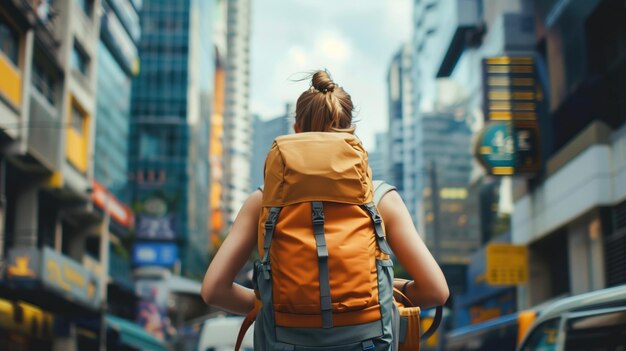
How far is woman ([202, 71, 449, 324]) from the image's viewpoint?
8.56 ft

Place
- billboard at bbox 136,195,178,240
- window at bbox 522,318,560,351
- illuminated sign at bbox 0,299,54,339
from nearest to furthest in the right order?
window at bbox 522,318,560,351
illuminated sign at bbox 0,299,54,339
billboard at bbox 136,195,178,240

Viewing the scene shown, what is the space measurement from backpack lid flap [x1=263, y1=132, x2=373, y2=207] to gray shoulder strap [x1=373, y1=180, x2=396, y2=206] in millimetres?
79

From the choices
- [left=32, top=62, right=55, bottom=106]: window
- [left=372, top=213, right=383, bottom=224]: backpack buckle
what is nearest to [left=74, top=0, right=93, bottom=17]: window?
[left=32, top=62, right=55, bottom=106]: window

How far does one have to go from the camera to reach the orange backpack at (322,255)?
7.74 feet

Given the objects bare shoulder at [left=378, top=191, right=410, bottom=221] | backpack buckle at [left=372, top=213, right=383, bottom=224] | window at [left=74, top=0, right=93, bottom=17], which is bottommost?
backpack buckle at [left=372, top=213, right=383, bottom=224]

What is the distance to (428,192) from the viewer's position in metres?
97.6

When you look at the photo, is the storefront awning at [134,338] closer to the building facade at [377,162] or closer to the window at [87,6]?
the window at [87,6]

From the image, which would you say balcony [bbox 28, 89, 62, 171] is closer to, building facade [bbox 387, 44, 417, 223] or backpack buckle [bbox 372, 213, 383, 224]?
backpack buckle [bbox 372, 213, 383, 224]

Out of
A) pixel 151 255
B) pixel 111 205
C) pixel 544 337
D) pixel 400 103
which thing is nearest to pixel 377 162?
pixel 544 337

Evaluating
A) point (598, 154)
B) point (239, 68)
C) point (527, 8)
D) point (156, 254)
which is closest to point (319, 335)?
point (598, 154)

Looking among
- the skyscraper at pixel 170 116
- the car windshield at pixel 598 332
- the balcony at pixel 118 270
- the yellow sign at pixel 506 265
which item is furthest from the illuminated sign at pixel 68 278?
the skyscraper at pixel 170 116

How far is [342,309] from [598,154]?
19.4 m

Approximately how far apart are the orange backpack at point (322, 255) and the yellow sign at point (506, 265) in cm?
2469

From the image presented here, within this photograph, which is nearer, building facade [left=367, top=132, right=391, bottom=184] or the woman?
the woman
